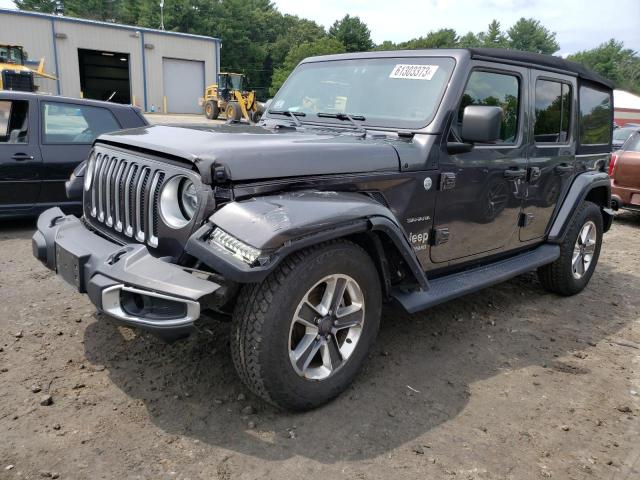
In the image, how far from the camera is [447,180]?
3.42 metres

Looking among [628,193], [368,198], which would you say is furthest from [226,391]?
[628,193]

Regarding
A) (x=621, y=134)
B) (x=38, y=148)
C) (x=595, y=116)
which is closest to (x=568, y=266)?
(x=595, y=116)

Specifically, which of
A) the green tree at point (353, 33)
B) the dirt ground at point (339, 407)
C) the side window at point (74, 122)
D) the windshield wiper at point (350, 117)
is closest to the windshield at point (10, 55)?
the side window at point (74, 122)

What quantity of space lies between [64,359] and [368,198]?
6.98 feet

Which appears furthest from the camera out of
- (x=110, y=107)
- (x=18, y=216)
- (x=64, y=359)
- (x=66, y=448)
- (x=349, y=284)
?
(x=110, y=107)

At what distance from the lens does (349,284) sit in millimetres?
2852

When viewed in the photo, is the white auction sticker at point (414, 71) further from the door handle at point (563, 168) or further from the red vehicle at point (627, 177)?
the red vehicle at point (627, 177)

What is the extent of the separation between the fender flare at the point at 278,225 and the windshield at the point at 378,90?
0.99 m

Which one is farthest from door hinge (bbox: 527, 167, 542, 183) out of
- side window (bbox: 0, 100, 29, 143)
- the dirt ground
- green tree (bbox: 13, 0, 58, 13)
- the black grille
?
green tree (bbox: 13, 0, 58, 13)

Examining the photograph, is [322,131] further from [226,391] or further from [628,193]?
[628,193]

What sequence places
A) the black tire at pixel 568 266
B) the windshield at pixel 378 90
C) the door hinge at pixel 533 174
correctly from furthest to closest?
the black tire at pixel 568 266 → the door hinge at pixel 533 174 → the windshield at pixel 378 90

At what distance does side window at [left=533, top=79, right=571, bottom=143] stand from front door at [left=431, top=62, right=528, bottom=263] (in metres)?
0.24

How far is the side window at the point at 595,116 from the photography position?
485 centimetres

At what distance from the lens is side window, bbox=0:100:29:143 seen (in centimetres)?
604
